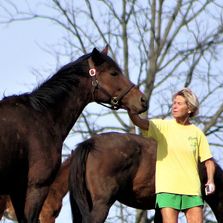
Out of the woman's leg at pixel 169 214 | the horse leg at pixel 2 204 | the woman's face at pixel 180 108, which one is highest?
the woman's face at pixel 180 108

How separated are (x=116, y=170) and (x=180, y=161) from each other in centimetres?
341

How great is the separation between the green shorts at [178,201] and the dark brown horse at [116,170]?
305cm

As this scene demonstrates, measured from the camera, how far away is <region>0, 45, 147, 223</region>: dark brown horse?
30.0 ft

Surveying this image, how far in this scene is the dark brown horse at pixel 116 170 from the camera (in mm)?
12500

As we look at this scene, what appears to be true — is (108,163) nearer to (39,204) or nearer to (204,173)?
(204,173)

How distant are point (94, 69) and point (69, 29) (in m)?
13.8

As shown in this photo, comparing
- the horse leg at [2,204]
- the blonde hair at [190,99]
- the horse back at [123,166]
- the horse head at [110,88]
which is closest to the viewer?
the blonde hair at [190,99]

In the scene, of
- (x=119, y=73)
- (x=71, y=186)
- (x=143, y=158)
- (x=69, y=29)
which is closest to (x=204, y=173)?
(x=143, y=158)

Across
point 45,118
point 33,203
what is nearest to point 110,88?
point 45,118

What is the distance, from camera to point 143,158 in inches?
505

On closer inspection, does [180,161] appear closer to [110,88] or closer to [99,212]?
[110,88]

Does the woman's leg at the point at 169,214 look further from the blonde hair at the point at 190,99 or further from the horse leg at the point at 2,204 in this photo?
the horse leg at the point at 2,204

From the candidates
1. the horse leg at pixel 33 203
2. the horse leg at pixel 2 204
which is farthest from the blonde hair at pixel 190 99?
the horse leg at pixel 2 204

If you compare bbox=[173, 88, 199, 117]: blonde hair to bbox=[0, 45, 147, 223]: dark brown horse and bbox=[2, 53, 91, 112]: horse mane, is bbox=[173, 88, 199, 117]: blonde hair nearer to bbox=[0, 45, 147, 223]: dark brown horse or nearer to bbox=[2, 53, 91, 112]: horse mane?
bbox=[0, 45, 147, 223]: dark brown horse
